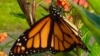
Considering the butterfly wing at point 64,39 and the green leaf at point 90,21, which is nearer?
the green leaf at point 90,21

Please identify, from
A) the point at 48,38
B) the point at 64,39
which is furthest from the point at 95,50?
the point at 48,38

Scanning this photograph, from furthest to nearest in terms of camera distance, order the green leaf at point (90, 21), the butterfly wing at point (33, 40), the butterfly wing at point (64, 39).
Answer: the butterfly wing at point (33, 40) → the butterfly wing at point (64, 39) → the green leaf at point (90, 21)

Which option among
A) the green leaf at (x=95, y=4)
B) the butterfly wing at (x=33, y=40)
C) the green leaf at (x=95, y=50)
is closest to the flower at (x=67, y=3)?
the butterfly wing at (x=33, y=40)

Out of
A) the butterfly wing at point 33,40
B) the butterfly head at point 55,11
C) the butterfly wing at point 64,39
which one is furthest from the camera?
the butterfly head at point 55,11

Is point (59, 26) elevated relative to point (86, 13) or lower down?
lower down

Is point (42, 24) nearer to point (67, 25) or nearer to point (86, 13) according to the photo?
point (67, 25)

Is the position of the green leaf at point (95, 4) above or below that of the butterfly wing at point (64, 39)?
above

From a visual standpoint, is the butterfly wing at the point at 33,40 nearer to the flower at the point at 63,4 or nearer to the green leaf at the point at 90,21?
the flower at the point at 63,4

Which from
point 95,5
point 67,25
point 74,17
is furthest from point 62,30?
point 95,5
